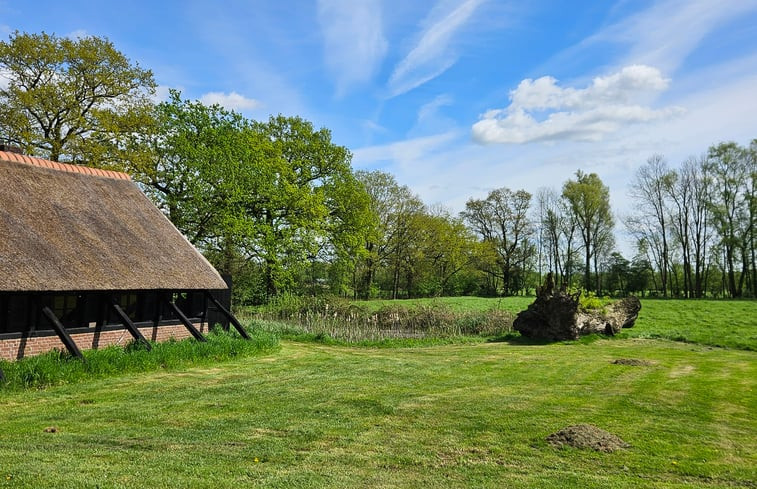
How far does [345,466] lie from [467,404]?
3.55 metres

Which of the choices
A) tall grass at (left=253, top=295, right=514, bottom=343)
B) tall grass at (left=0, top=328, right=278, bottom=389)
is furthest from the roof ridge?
tall grass at (left=253, top=295, right=514, bottom=343)

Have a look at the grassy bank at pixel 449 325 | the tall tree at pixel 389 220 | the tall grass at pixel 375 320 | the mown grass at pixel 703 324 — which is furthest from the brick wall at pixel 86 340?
the tall tree at pixel 389 220

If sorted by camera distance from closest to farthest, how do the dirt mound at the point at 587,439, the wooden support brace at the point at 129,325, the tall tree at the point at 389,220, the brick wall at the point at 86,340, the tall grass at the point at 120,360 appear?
the dirt mound at the point at 587,439, the tall grass at the point at 120,360, the brick wall at the point at 86,340, the wooden support brace at the point at 129,325, the tall tree at the point at 389,220

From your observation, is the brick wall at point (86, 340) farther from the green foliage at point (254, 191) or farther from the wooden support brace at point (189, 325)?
the green foliage at point (254, 191)

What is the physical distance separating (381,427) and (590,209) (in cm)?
4429

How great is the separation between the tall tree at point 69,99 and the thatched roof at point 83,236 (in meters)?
8.85

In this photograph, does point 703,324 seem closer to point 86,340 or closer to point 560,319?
point 560,319

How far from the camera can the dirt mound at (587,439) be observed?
622 centimetres

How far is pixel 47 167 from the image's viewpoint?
1411 centimetres

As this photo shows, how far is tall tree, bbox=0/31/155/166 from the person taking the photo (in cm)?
2184

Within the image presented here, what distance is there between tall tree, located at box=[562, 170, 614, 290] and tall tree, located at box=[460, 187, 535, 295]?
5.13m

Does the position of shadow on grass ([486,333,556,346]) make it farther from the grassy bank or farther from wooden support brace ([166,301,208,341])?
wooden support brace ([166,301,208,341])

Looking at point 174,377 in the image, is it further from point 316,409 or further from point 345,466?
point 345,466

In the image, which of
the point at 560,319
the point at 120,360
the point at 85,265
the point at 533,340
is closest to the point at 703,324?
the point at 560,319
